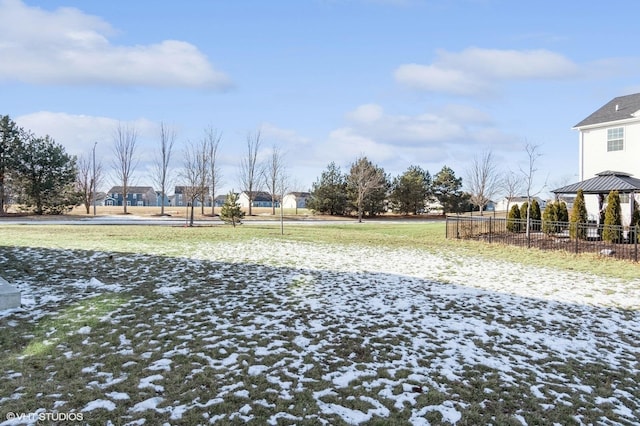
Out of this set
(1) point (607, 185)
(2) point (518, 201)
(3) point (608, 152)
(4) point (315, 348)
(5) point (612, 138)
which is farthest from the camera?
(2) point (518, 201)

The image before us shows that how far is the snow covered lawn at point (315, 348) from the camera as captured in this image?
3.35m

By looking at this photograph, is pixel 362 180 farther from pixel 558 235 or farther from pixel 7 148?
pixel 7 148

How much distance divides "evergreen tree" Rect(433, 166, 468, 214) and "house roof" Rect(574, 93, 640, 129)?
29.3 m

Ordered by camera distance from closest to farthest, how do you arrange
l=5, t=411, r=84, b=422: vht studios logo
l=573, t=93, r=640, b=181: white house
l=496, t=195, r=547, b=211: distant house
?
l=5, t=411, r=84, b=422: vht studios logo, l=573, t=93, r=640, b=181: white house, l=496, t=195, r=547, b=211: distant house

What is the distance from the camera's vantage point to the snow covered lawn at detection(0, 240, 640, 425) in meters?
3.35

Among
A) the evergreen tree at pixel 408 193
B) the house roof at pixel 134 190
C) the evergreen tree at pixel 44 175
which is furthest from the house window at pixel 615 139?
the house roof at pixel 134 190

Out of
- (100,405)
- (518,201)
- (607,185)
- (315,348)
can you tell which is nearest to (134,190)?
(518,201)

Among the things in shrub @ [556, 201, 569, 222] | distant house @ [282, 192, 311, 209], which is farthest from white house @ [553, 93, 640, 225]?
distant house @ [282, 192, 311, 209]

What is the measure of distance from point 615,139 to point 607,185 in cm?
513

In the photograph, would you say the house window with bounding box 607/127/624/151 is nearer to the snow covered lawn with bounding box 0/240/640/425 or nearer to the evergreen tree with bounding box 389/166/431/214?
the snow covered lawn with bounding box 0/240/640/425

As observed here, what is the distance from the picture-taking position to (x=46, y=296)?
21.7ft

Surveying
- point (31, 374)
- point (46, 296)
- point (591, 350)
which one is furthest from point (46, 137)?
point (591, 350)

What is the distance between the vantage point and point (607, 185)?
17625 mm

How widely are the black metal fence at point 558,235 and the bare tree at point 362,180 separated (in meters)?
22.2
